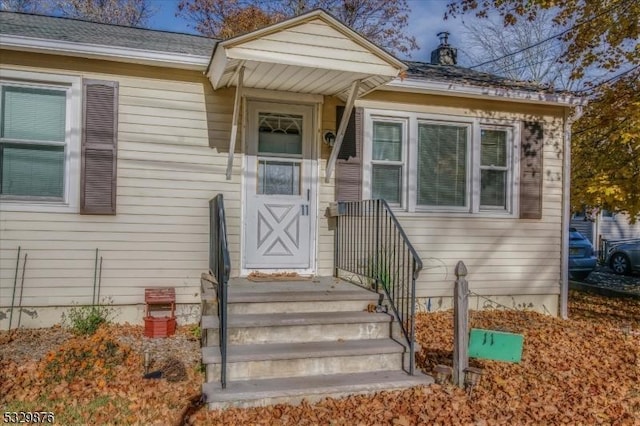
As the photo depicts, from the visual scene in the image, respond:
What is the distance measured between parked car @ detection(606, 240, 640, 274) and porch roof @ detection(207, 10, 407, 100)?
10581mm

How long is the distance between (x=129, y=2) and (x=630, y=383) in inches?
737

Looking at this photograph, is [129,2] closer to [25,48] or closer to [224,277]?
[25,48]

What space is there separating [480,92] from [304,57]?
2817mm

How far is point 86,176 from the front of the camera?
5.47 m

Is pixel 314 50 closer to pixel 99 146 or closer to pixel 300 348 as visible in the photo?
pixel 99 146

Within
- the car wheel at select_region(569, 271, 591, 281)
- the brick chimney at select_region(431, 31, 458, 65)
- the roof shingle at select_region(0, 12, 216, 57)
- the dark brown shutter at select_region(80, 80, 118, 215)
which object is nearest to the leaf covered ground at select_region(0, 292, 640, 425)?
the dark brown shutter at select_region(80, 80, 118, 215)

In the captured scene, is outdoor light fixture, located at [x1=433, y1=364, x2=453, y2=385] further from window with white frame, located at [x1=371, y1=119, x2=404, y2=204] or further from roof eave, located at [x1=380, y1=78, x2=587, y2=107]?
roof eave, located at [x1=380, y1=78, x2=587, y2=107]

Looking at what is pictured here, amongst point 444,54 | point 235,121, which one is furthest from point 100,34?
point 444,54

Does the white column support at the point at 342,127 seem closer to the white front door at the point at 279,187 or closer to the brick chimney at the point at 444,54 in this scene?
the white front door at the point at 279,187

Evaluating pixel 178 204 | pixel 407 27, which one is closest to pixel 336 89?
pixel 178 204

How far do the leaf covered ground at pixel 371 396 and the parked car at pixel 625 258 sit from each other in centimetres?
877

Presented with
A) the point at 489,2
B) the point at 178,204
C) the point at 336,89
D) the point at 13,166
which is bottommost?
the point at 178,204

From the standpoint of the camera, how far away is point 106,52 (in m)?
5.37

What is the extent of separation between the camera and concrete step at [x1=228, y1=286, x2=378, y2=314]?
465cm
